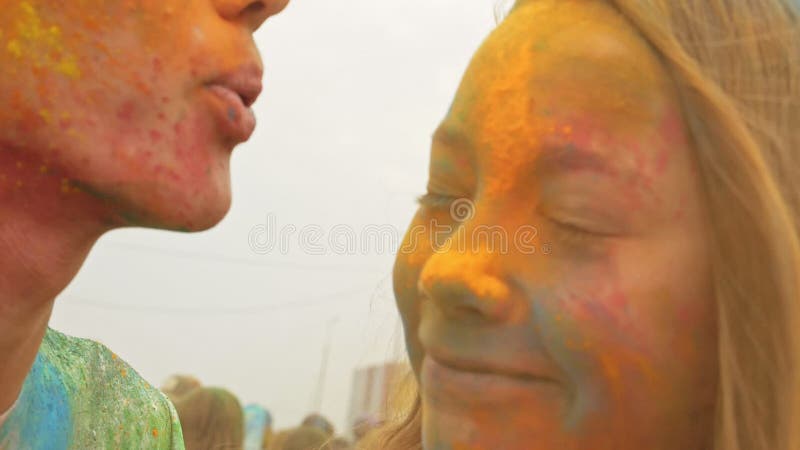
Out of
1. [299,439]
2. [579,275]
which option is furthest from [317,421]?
[579,275]

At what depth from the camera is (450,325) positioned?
37.6 inches

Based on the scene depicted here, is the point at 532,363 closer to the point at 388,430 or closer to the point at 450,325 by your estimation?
the point at 450,325

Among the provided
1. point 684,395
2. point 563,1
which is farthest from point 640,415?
point 563,1

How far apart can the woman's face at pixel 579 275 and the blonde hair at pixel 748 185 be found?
20 mm

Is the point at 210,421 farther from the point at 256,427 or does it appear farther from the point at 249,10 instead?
the point at 249,10

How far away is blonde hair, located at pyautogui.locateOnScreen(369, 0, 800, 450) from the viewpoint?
91 cm

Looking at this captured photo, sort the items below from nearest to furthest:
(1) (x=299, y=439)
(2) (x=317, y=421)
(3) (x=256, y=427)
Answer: (1) (x=299, y=439) → (3) (x=256, y=427) → (2) (x=317, y=421)

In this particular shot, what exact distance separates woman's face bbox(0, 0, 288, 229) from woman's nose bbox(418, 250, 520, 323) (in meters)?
0.23

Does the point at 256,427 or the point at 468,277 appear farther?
the point at 256,427

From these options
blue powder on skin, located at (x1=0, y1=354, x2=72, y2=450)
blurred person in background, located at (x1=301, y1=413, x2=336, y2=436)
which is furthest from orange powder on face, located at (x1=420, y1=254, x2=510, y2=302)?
blurred person in background, located at (x1=301, y1=413, x2=336, y2=436)

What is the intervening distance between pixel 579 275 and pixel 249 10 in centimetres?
43

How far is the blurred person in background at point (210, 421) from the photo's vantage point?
86.4 inches

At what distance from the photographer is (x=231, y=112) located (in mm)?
911

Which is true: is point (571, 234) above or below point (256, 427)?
above
